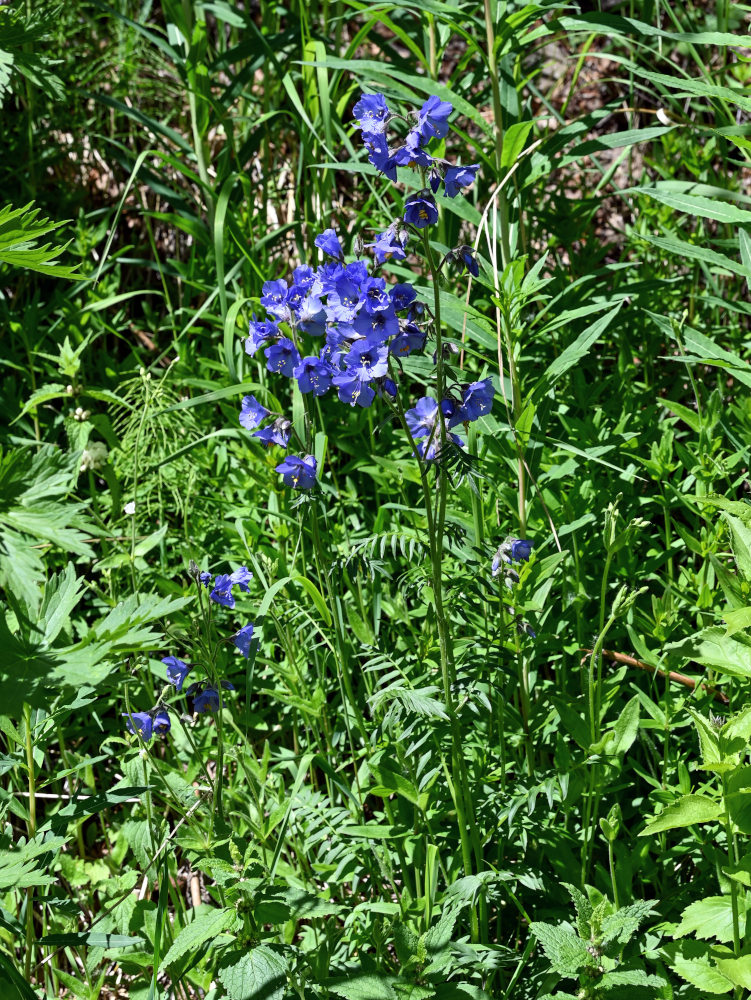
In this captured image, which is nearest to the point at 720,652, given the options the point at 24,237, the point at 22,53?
the point at 24,237

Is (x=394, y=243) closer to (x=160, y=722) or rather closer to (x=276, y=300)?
(x=276, y=300)

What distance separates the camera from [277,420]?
6.39ft

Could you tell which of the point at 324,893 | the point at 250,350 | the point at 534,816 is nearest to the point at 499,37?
the point at 250,350

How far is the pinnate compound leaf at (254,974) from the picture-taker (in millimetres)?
1474

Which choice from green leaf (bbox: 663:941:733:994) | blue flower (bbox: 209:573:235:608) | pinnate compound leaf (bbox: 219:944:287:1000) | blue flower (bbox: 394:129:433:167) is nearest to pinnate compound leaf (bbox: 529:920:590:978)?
green leaf (bbox: 663:941:733:994)

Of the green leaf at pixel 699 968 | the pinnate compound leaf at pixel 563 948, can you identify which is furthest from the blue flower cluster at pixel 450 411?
the green leaf at pixel 699 968

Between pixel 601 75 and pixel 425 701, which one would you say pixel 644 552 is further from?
pixel 601 75

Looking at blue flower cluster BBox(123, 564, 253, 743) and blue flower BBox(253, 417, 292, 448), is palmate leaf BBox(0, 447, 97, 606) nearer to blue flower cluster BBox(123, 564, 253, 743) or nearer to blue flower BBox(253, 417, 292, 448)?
blue flower cluster BBox(123, 564, 253, 743)

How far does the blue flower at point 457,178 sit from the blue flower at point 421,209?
0.09 m

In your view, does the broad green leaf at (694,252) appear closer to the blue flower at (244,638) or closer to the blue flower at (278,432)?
the blue flower at (278,432)

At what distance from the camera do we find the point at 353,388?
1.55 metres

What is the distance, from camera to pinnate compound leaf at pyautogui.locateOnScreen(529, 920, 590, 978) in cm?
149

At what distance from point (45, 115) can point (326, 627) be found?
2.38 meters

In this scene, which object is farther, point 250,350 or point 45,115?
point 45,115
